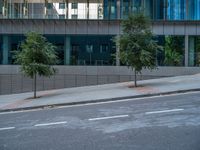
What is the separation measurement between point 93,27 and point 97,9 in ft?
6.32

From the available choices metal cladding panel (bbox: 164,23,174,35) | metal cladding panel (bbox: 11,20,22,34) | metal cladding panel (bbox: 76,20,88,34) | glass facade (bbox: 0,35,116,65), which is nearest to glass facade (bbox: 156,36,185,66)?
metal cladding panel (bbox: 164,23,174,35)

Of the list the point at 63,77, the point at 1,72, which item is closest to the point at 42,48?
the point at 63,77

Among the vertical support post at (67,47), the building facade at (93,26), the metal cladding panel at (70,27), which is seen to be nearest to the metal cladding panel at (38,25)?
the building facade at (93,26)

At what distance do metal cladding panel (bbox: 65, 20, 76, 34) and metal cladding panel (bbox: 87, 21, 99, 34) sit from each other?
1.25m

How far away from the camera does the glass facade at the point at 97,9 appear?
35.5 m

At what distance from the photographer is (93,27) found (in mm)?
35062

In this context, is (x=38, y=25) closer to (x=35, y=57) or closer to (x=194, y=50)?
(x=35, y=57)

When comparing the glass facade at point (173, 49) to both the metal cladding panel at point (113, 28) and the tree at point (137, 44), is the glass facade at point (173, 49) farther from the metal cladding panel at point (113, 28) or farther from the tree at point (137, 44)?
the tree at point (137, 44)

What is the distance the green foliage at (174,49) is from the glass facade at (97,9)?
1.93 metres

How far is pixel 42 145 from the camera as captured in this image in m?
10.0

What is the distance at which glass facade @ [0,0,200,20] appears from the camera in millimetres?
35469

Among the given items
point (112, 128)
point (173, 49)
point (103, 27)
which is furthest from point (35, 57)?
point (173, 49)

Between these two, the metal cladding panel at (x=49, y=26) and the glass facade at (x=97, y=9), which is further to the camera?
the glass facade at (x=97, y=9)

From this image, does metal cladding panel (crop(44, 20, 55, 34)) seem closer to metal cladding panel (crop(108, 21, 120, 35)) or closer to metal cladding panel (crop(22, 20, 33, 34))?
metal cladding panel (crop(22, 20, 33, 34))
